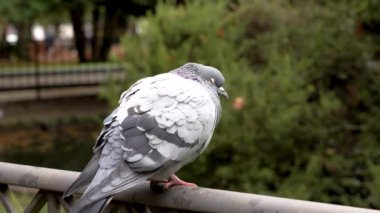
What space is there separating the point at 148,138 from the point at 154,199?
19cm

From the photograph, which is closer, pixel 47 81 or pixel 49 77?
pixel 47 81

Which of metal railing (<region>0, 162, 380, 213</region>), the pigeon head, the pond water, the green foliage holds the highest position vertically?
the pigeon head

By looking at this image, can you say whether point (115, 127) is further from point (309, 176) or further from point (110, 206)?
point (309, 176)

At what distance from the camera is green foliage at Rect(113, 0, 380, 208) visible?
24.8ft

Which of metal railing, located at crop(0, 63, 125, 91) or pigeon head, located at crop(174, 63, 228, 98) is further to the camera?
metal railing, located at crop(0, 63, 125, 91)

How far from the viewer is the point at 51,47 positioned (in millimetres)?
29469

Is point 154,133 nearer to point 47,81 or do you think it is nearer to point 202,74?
point 202,74

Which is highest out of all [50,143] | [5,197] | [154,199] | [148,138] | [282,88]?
[148,138]

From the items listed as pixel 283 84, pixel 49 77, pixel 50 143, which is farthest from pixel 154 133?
pixel 49 77

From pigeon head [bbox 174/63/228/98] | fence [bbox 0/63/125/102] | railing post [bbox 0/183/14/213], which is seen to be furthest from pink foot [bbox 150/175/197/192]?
fence [bbox 0/63/125/102]

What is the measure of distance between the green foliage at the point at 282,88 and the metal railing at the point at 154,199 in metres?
4.80

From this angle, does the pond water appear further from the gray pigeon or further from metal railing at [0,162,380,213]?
the gray pigeon

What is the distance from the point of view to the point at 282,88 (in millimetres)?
7602

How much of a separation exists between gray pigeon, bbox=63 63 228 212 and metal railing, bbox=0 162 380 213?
76 millimetres
